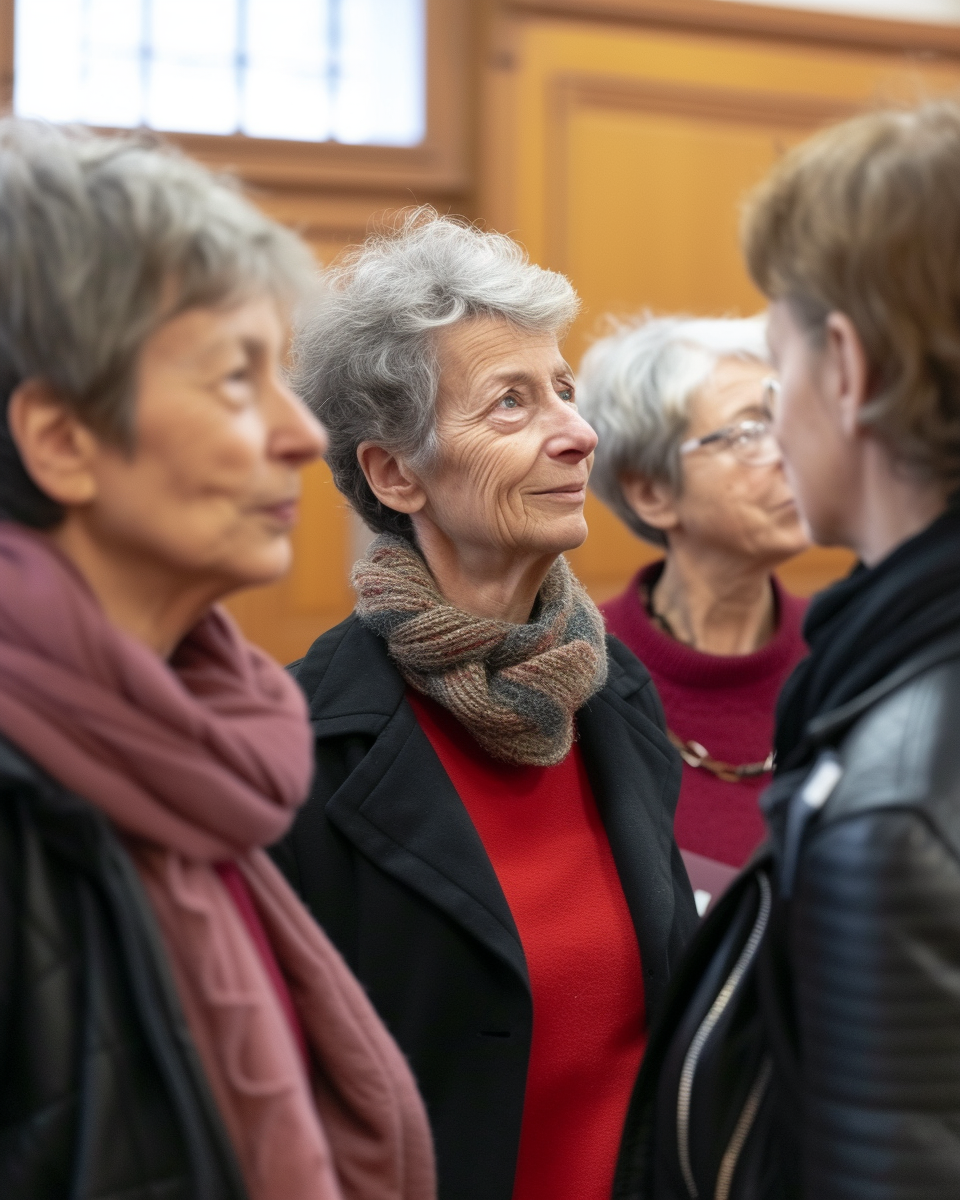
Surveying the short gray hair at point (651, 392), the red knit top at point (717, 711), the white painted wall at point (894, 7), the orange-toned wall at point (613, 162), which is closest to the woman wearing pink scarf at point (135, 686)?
the red knit top at point (717, 711)

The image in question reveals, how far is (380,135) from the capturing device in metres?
3.76

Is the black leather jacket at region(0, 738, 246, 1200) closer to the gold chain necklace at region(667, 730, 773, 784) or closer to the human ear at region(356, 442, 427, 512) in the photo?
the human ear at region(356, 442, 427, 512)

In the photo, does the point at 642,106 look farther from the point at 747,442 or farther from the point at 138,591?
the point at 138,591

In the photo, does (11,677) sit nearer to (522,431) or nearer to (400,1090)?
(400,1090)

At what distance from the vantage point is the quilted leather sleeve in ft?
2.91

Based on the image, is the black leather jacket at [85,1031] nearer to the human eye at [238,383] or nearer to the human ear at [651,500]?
the human eye at [238,383]

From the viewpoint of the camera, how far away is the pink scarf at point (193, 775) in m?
0.88

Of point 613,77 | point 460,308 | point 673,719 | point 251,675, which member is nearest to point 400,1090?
point 251,675

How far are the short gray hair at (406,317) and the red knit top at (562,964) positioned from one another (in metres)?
0.40

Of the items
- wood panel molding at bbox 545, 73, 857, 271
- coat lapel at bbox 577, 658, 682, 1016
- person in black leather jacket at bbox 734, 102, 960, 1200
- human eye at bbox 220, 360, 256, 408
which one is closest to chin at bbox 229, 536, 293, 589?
human eye at bbox 220, 360, 256, 408

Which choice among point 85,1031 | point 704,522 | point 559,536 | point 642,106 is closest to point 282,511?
point 85,1031

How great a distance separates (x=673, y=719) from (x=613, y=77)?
7.82ft

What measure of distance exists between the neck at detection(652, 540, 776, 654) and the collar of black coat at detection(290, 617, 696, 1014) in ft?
2.05

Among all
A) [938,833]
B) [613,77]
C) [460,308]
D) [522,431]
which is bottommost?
[938,833]
